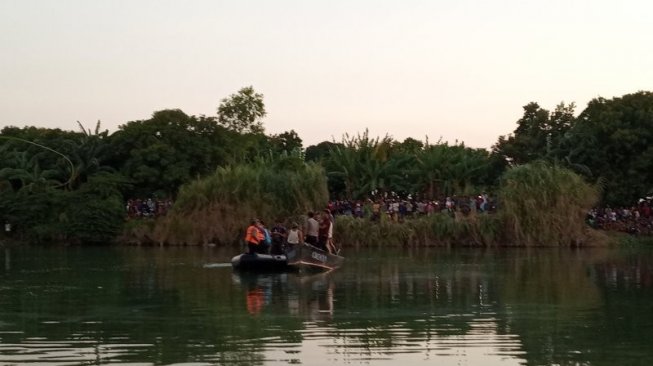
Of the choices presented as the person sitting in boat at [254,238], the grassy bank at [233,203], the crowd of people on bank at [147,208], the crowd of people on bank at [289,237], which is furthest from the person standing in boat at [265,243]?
the crowd of people on bank at [147,208]

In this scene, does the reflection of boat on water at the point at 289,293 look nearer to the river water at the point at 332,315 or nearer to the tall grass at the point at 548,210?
the river water at the point at 332,315

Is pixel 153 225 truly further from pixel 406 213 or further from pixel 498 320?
pixel 498 320

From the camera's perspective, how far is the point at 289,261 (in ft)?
93.7

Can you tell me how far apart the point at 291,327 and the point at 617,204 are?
35835 mm

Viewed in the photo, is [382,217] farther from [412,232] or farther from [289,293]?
[289,293]

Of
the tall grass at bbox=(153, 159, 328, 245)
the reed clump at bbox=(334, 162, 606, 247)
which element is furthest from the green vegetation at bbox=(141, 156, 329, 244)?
the reed clump at bbox=(334, 162, 606, 247)

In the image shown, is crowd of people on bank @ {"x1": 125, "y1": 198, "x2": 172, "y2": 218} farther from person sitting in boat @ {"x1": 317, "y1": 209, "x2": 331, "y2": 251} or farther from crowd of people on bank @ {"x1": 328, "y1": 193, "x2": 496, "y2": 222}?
person sitting in boat @ {"x1": 317, "y1": 209, "x2": 331, "y2": 251}

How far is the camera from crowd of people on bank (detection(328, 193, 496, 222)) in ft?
151

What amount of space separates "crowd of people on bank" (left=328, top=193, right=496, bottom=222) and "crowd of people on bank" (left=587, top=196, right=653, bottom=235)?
4.86 meters

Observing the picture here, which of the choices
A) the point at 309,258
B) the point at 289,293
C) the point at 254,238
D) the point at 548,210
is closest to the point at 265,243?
the point at 254,238

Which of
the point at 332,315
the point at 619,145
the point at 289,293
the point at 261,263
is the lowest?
the point at 332,315

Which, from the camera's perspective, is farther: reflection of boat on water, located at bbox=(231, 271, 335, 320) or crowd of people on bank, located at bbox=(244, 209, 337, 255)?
crowd of people on bank, located at bbox=(244, 209, 337, 255)

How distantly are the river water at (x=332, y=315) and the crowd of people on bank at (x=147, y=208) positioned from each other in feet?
52.8

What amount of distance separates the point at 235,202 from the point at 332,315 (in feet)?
91.3
